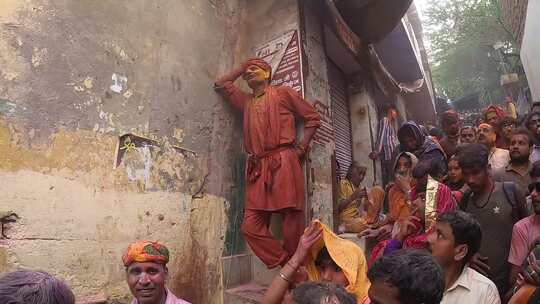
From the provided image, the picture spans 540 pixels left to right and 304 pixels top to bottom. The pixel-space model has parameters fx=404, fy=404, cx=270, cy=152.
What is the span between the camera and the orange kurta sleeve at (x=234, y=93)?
4148mm

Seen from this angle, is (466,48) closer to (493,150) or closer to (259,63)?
(493,150)

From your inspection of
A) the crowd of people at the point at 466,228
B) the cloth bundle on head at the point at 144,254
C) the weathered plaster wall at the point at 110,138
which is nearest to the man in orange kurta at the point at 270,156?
the weathered plaster wall at the point at 110,138

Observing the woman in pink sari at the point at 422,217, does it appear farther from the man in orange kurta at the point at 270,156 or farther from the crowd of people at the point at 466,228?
the man in orange kurta at the point at 270,156

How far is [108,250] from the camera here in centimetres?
297

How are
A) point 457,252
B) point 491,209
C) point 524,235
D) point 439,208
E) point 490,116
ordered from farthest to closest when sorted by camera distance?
point 490,116 < point 491,209 < point 439,208 < point 524,235 < point 457,252

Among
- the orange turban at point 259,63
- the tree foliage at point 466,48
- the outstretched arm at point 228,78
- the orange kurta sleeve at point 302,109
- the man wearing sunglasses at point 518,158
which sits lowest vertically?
the man wearing sunglasses at point 518,158

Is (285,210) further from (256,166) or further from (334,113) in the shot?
(334,113)

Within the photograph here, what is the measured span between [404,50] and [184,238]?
7.68 m

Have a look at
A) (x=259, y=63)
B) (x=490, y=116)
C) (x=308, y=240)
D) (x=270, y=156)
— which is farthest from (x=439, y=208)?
(x=490, y=116)

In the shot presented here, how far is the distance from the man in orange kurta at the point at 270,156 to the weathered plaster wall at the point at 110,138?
1.20 ft

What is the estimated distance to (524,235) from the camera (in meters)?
2.48

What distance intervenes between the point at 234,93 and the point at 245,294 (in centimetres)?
198

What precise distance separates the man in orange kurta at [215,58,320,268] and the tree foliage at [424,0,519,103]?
1373 cm

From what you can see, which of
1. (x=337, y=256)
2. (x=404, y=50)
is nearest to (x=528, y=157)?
(x=337, y=256)
